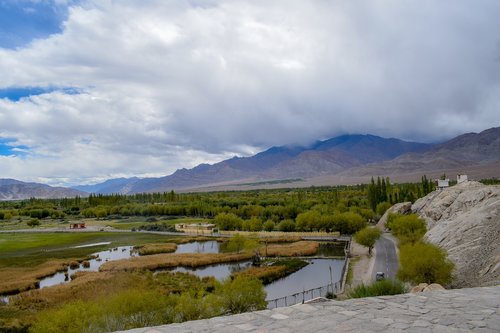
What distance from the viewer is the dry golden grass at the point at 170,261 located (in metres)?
62.6

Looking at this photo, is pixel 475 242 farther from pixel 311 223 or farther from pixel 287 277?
pixel 311 223

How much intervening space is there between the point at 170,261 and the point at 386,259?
32659 mm

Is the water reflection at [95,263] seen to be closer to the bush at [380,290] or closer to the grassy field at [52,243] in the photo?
the grassy field at [52,243]

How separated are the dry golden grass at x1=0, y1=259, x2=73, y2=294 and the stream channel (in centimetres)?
124

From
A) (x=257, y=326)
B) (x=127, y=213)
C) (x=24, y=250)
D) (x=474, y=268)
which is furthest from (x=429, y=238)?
(x=127, y=213)

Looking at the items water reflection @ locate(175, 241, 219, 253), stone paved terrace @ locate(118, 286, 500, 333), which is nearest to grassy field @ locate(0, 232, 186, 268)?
water reflection @ locate(175, 241, 219, 253)

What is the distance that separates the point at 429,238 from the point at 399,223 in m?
17.8

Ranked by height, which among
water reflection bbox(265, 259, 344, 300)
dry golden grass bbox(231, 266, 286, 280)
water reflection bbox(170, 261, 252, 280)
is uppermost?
dry golden grass bbox(231, 266, 286, 280)

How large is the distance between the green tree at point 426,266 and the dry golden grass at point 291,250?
1409 inches

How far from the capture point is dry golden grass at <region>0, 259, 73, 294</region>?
2039 inches

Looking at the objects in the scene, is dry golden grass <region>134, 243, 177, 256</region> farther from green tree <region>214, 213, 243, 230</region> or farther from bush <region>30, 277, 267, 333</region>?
bush <region>30, 277, 267, 333</region>

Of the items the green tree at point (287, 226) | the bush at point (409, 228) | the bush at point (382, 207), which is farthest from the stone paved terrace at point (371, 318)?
the bush at point (382, 207)

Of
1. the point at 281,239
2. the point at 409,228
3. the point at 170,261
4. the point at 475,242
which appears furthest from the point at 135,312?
the point at 281,239

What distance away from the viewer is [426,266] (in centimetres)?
3416
